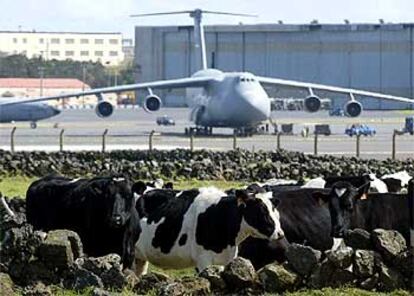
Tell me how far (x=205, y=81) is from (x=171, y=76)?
58676 mm

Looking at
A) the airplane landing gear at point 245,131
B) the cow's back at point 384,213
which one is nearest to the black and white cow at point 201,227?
the cow's back at point 384,213

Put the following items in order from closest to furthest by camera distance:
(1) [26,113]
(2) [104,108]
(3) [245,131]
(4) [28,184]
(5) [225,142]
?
(4) [28,184] < (5) [225,142] < (3) [245,131] < (2) [104,108] < (1) [26,113]

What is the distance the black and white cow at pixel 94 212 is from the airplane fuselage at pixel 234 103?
51.5m

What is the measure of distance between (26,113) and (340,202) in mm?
86084

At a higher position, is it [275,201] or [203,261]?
[275,201]

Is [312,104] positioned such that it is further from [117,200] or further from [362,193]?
[117,200]

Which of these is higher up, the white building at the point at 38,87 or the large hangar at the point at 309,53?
the large hangar at the point at 309,53

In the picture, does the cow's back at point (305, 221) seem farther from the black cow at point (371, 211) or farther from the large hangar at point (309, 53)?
the large hangar at point (309, 53)

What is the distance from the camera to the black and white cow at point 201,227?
15.2m

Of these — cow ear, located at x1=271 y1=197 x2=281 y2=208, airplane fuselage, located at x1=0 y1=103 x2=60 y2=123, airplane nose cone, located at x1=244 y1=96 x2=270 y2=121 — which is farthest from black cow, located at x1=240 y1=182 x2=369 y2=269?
airplane fuselage, located at x1=0 y1=103 x2=60 y2=123

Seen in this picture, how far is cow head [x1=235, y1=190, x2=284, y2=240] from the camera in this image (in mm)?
15047

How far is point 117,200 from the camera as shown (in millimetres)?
16047

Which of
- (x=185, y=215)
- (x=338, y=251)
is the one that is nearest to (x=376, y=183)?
(x=185, y=215)

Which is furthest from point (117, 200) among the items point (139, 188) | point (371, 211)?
point (371, 211)
